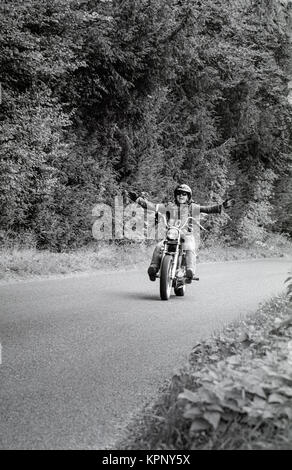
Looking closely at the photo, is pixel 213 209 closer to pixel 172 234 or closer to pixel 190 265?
pixel 172 234

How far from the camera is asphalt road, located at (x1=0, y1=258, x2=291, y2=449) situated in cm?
430

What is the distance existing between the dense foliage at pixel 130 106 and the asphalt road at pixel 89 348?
147 inches

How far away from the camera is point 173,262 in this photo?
1034cm

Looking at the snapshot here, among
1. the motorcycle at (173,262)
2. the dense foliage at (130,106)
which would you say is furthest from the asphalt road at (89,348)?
the dense foliage at (130,106)

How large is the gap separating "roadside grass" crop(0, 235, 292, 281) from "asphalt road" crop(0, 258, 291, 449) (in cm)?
104

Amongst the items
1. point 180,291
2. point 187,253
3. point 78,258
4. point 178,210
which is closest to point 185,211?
point 178,210

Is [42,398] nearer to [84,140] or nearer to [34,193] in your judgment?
[34,193]

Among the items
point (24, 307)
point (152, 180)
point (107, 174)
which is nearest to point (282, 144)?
point (152, 180)

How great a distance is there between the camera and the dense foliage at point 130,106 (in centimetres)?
1353

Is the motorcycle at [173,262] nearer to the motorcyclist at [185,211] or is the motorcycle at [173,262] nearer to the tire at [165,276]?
the tire at [165,276]

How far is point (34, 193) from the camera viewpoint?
48.9 ft

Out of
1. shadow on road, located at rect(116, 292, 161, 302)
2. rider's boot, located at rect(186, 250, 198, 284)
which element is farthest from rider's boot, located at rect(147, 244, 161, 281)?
rider's boot, located at rect(186, 250, 198, 284)

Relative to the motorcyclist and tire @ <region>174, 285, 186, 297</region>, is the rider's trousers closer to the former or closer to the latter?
the motorcyclist

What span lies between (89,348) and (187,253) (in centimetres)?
441
